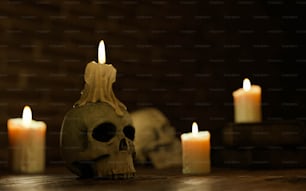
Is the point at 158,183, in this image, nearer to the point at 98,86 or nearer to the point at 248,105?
the point at 98,86

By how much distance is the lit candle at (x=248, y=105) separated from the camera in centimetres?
119

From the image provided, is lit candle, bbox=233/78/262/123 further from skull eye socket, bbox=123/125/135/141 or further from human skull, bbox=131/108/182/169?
skull eye socket, bbox=123/125/135/141

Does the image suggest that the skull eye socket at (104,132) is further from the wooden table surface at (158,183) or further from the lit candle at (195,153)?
the lit candle at (195,153)

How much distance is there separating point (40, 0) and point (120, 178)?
572 millimetres

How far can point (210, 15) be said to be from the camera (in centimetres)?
157

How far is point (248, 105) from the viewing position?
119 cm

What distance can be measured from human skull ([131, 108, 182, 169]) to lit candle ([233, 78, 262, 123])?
0.55 feet

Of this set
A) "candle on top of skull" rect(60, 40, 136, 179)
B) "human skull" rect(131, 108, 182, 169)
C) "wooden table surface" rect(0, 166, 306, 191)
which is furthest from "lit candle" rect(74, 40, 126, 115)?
"human skull" rect(131, 108, 182, 169)

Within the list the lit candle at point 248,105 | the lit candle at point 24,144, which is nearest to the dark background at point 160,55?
the lit candle at point 24,144

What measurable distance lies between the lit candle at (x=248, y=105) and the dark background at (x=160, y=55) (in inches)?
11.5

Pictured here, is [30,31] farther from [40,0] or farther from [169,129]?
[169,129]

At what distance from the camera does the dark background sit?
122 centimetres

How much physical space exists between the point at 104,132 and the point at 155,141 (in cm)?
39

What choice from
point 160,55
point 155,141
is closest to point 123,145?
point 155,141
